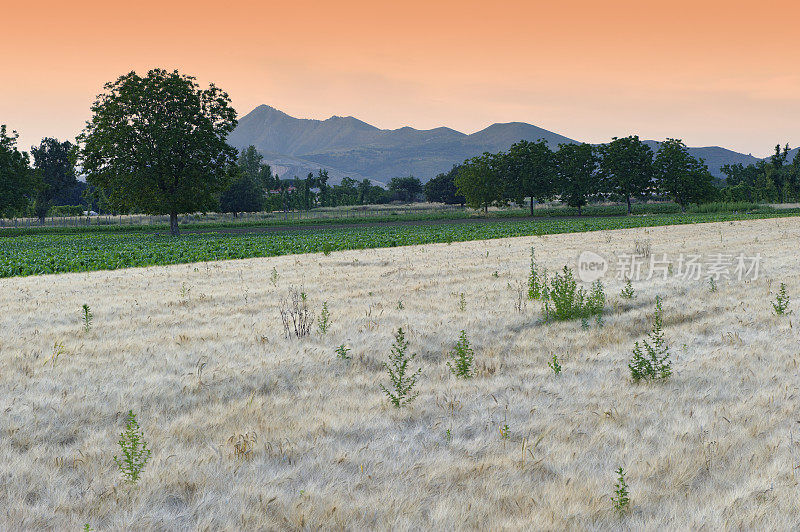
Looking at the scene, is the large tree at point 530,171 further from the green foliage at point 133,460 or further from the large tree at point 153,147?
the green foliage at point 133,460

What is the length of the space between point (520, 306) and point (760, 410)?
5.17 m

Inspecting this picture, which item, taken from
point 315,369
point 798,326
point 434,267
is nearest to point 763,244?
point 434,267

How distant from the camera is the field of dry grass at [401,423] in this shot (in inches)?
144

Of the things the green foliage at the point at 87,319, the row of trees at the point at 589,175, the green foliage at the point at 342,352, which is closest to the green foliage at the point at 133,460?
the green foliage at the point at 342,352

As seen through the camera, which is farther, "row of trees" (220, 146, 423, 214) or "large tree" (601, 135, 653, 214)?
"row of trees" (220, 146, 423, 214)

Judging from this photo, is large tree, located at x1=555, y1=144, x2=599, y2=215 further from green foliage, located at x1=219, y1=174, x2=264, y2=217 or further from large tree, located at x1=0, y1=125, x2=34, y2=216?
large tree, located at x1=0, y1=125, x2=34, y2=216

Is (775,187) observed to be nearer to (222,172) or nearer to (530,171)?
(530,171)

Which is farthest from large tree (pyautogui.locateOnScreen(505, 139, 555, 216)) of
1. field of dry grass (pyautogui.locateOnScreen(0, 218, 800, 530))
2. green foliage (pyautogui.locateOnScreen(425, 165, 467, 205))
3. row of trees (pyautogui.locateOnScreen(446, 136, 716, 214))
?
field of dry grass (pyautogui.locateOnScreen(0, 218, 800, 530))

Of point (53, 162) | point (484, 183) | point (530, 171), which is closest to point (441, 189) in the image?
point (484, 183)

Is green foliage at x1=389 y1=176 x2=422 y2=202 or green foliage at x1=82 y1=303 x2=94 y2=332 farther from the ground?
green foliage at x1=389 y1=176 x2=422 y2=202

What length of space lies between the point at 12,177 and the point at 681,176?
8832cm

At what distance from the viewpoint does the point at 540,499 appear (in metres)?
3.74

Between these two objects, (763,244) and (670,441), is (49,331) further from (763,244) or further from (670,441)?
(763,244)

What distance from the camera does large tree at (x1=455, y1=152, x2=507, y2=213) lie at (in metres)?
91.1
